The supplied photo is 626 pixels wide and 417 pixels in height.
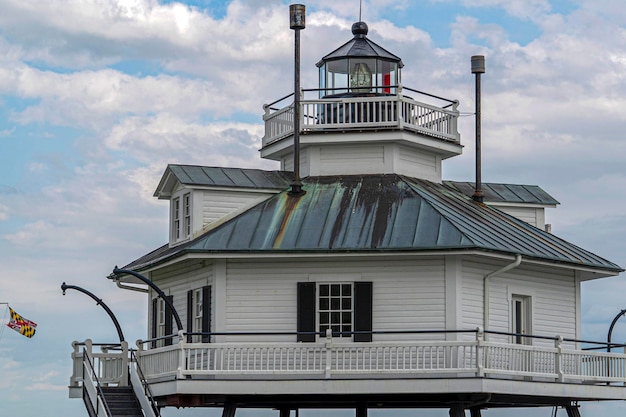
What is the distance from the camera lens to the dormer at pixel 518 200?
142 feet

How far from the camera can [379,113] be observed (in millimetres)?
40438

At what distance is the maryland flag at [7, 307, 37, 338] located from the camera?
1687 inches

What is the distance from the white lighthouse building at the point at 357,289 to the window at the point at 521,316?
42 millimetres

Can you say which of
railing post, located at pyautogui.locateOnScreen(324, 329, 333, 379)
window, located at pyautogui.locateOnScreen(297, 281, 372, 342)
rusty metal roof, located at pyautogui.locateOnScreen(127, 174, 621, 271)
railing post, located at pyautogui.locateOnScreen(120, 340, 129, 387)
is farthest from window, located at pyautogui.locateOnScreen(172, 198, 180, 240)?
railing post, located at pyautogui.locateOnScreen(324, 329, 333, 379)

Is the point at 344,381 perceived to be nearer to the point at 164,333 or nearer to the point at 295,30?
the point at 164,333

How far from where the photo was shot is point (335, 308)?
37.1m

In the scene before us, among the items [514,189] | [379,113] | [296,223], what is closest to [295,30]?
[379,113]

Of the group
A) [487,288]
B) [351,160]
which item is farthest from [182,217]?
[487,288]

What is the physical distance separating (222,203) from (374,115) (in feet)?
16.3

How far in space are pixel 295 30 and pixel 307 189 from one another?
4.55m

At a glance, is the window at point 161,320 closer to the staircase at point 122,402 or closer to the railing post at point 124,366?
the railing post at point 124,366

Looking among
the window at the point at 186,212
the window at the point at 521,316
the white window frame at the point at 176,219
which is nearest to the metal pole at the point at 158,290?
the window at the point at 186,212

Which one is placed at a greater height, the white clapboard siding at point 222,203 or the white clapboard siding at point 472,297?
the white clapboard siding at point 222,203

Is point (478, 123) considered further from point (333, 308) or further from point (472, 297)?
point (333, 308)
